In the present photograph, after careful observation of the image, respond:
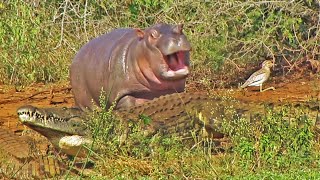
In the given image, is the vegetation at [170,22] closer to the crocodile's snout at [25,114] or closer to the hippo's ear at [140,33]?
the hippo's ear at [140,33]

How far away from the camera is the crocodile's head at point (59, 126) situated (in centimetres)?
604

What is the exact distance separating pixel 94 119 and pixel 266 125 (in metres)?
1.14

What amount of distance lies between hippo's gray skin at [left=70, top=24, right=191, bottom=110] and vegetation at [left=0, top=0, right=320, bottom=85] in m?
2.30

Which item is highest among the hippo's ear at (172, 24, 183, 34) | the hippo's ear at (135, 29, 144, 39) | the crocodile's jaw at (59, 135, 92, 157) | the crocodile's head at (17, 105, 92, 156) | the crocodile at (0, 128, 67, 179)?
the hippo's ear at (172, 24, 183, 34)

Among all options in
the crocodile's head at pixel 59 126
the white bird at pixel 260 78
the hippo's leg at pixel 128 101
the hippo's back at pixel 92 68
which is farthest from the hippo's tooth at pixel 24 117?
the white bird at pixel 260 78

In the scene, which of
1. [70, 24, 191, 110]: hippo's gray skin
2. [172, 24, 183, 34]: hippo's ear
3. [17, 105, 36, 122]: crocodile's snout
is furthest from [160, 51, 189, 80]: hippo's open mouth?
[17, 105, 36, 122]: crocodile's snout

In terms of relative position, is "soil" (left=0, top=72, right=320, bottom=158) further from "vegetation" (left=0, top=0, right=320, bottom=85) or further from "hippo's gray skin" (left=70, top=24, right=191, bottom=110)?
"hippo's gray skin" (left=70, top=24, right=191, bottom=110)

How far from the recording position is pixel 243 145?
5660mm

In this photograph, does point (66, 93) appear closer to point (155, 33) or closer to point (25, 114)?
point (155, 33)

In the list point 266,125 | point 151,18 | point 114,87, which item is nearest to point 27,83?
point 151,18

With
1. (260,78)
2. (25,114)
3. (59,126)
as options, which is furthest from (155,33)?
(260,78)

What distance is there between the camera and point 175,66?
293 inches

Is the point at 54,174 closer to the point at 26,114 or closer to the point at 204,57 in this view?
the point at 26,114

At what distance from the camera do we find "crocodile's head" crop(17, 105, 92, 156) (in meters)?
6.04
